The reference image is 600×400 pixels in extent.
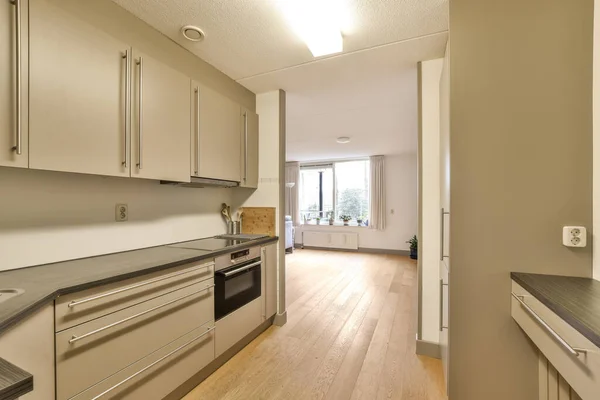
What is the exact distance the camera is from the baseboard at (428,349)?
2.21m

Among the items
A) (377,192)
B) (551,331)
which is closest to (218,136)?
(551,331)

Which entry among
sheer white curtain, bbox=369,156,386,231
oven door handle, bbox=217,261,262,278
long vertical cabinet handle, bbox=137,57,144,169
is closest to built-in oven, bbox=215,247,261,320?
oven door handle, bbox=217,261,262,278

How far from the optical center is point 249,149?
2.71m

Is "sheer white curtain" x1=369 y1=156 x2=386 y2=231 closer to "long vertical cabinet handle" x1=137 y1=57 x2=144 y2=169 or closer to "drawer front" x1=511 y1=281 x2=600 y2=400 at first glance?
"drawer front" x1=511 y1=281 x2=600 y2=400

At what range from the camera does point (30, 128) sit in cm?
121

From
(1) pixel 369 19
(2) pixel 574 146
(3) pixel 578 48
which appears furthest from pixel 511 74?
(1) pixel 369 19

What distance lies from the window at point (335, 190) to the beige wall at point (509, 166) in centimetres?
568

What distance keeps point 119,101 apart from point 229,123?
963 millimetres

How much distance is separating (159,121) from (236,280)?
130 centimetres

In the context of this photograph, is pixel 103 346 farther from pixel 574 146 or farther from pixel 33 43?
pixel 574 146

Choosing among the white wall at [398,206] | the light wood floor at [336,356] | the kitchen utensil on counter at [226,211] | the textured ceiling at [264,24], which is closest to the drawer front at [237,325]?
the light wood floor at [336,356]

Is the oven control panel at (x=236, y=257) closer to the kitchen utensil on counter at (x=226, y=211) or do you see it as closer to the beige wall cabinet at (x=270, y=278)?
the beige wall cabinet at (x=270, y=278)

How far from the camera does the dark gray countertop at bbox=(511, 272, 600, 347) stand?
2.88 ft

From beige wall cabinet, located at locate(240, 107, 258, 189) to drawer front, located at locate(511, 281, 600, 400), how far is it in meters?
2.21
